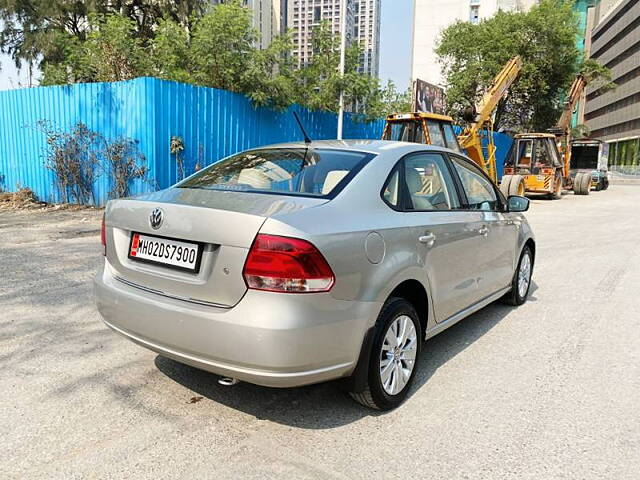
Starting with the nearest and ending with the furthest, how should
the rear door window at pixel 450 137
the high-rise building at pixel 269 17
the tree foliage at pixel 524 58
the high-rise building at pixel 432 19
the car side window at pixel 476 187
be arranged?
the car side window at pixel 476 187
the rear door window at pixel 450 137
the tree foliage at pixel 524 58
the high-rise building at pixel 432 19
the high-rise building at pixel 269 17

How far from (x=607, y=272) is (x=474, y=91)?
2683 cm

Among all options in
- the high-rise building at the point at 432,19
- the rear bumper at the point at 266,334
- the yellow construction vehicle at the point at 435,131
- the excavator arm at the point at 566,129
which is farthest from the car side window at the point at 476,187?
the high-rise building at the point at 432,19

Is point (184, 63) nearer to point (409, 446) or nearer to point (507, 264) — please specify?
point (507, 264)

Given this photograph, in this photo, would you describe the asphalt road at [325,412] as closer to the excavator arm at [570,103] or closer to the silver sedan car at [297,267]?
the silver sedan car at [297,267]

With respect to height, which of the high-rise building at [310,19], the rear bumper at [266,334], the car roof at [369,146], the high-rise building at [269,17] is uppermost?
the high-rise building at [269,17]

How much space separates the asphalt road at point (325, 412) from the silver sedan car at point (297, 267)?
1.16 feet

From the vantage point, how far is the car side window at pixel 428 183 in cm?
345

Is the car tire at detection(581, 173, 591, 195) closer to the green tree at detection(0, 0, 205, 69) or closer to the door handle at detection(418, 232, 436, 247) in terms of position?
the green tree at detection(0, 0, 205, 69)

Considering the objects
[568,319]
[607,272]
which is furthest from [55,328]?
[607,272]

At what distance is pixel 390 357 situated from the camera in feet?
10.1

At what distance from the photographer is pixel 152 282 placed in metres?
2.91

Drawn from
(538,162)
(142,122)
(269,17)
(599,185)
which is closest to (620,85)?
(269,17)

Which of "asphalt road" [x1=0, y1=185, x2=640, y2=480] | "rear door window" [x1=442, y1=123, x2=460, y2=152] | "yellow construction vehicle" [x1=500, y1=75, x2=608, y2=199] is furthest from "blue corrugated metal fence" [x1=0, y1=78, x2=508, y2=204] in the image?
"yellow construction vehicle" [x1=500, y1=75, x2=608, y2=199]

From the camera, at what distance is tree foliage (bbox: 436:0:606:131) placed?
29.5 meters
